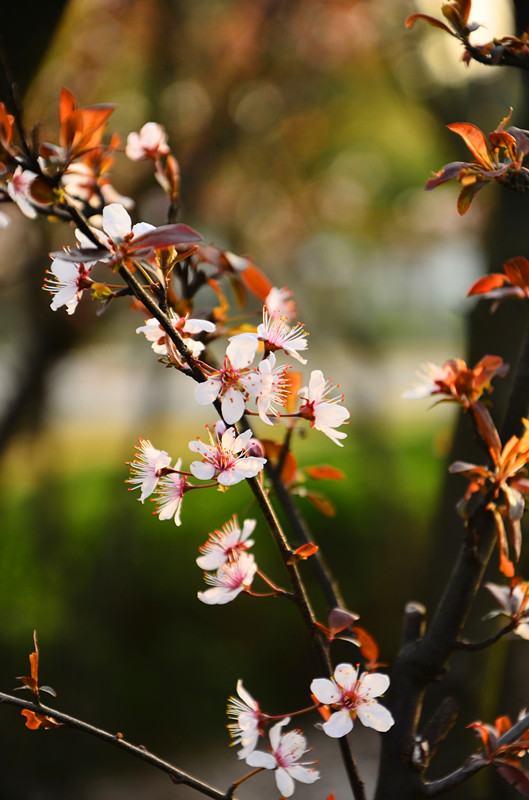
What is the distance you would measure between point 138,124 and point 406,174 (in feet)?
10.1

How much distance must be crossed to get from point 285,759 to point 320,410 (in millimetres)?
302

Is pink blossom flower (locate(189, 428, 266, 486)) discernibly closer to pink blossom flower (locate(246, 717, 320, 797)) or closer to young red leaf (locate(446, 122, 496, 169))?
pink blossom flower (locate(246, 717, 320, 797))

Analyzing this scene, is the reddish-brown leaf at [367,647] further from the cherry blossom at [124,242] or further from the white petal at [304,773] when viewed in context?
the cherry blossom at [124,242]

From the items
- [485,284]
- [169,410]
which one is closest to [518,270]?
[485,284]

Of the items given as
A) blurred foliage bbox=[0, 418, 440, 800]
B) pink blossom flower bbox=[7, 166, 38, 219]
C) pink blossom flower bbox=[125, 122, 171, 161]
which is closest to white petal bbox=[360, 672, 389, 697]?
pink blossom flower bbox=[7, 166, 38, 219]

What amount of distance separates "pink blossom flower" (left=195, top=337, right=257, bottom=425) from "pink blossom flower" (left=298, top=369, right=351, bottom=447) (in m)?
0.05

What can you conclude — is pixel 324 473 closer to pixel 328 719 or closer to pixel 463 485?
pixel 328 719

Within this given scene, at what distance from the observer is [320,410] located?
1.80 ft

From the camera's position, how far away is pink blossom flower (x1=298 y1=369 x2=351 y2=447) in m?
0.54

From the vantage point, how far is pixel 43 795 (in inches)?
88.2

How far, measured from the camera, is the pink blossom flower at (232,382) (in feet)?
1.62

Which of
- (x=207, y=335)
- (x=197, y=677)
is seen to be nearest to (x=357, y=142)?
(x=197, y=677)

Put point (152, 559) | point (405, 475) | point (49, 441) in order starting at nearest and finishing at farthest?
1. point (49, 441)
2. point (152, 559)
3. point (405, 475)

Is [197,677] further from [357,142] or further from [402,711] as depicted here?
[357,142]
